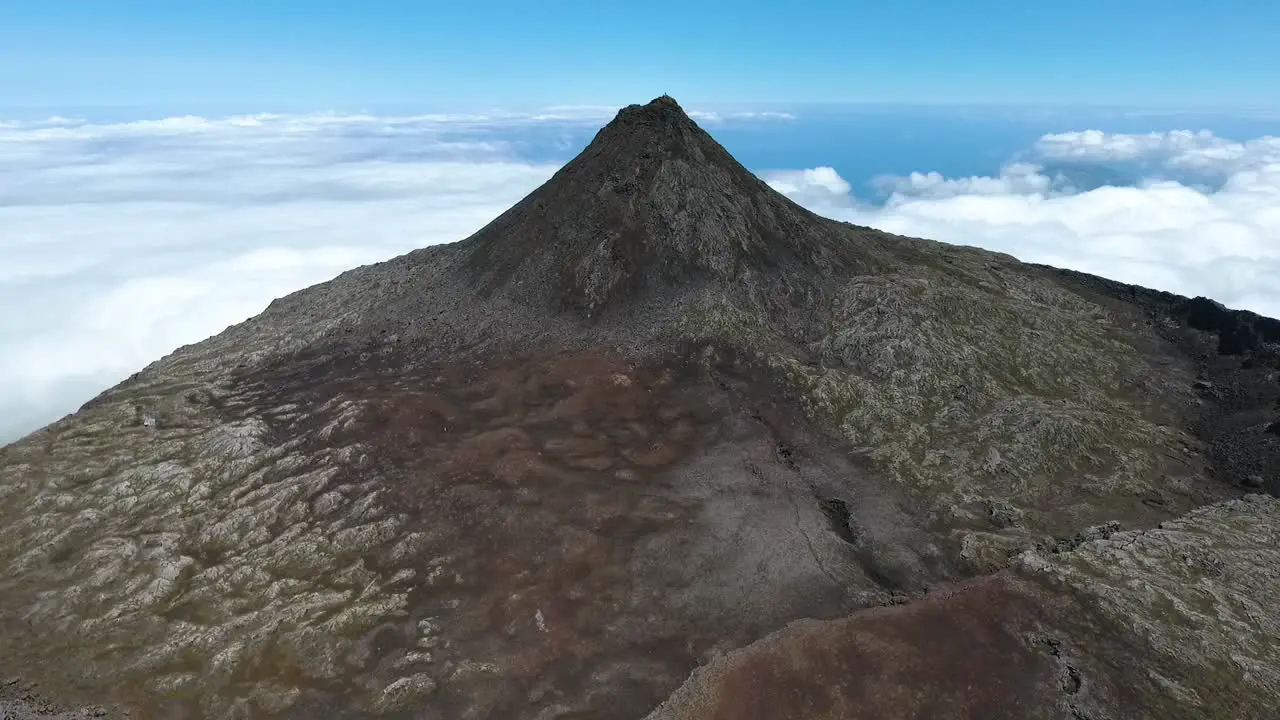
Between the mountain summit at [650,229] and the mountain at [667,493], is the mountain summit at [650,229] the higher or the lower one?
the higher one

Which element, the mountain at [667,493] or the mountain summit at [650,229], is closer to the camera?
the mountain at [667,493]

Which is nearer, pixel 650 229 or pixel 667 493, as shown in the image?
pixel 667 493

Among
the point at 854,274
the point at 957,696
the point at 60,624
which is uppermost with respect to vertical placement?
the point at 854,274

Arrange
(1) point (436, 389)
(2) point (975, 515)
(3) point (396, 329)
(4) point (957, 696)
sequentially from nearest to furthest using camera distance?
(4) point (957, 696) → (2) point (975, 515) → (1) point (436, 389) → (3) point (396, 329)

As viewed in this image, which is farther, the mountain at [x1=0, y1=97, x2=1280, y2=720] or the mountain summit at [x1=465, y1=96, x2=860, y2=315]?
the mountain summit at [x1=465, y1=96, x2=860, y2=315]

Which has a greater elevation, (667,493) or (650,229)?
(650,229)

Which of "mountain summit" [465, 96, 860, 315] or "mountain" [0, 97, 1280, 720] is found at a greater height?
"mountain summit" [465, 96, 860, 315]

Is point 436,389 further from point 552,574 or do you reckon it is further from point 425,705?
point 425,705

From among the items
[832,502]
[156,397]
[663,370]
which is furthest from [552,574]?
[156,397]
